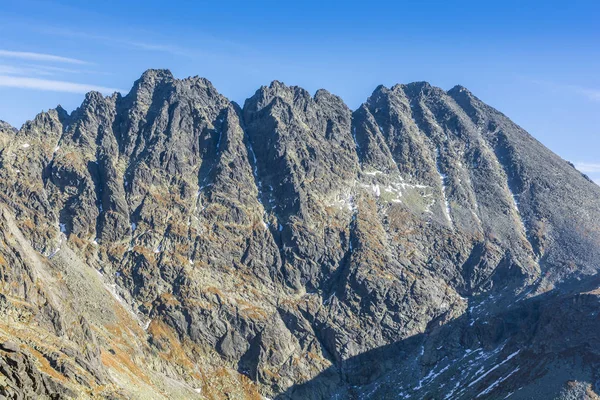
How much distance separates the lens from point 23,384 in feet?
236

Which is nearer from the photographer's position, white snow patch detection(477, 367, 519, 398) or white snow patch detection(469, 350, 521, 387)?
white snow patch detection(477, 367, 519, 398)

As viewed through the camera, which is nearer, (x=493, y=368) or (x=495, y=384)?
(x=495, y=384)

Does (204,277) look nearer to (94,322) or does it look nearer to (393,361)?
(94,322)

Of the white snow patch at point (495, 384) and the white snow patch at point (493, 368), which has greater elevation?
the white snow patch at point (493, 368)

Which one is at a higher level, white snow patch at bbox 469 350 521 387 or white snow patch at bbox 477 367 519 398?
white snow patch at bbox 469 350 521 387

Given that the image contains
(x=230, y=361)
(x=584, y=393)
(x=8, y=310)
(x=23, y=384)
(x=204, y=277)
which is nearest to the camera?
(x=23, y=384)

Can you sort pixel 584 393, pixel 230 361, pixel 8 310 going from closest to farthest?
pixel 8 310 < pixel 584 393 < pixel 230 361

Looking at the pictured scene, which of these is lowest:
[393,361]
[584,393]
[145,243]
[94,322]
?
[584,393]

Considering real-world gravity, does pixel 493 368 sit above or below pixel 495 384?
above

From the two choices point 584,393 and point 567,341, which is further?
point 567,341

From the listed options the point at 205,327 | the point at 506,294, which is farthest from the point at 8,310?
the point at 506,294

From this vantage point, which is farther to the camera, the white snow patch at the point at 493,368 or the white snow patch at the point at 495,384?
the white snow patch at the point at 493,368

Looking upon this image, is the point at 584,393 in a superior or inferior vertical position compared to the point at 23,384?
inferior

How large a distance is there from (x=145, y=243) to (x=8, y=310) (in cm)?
7619
